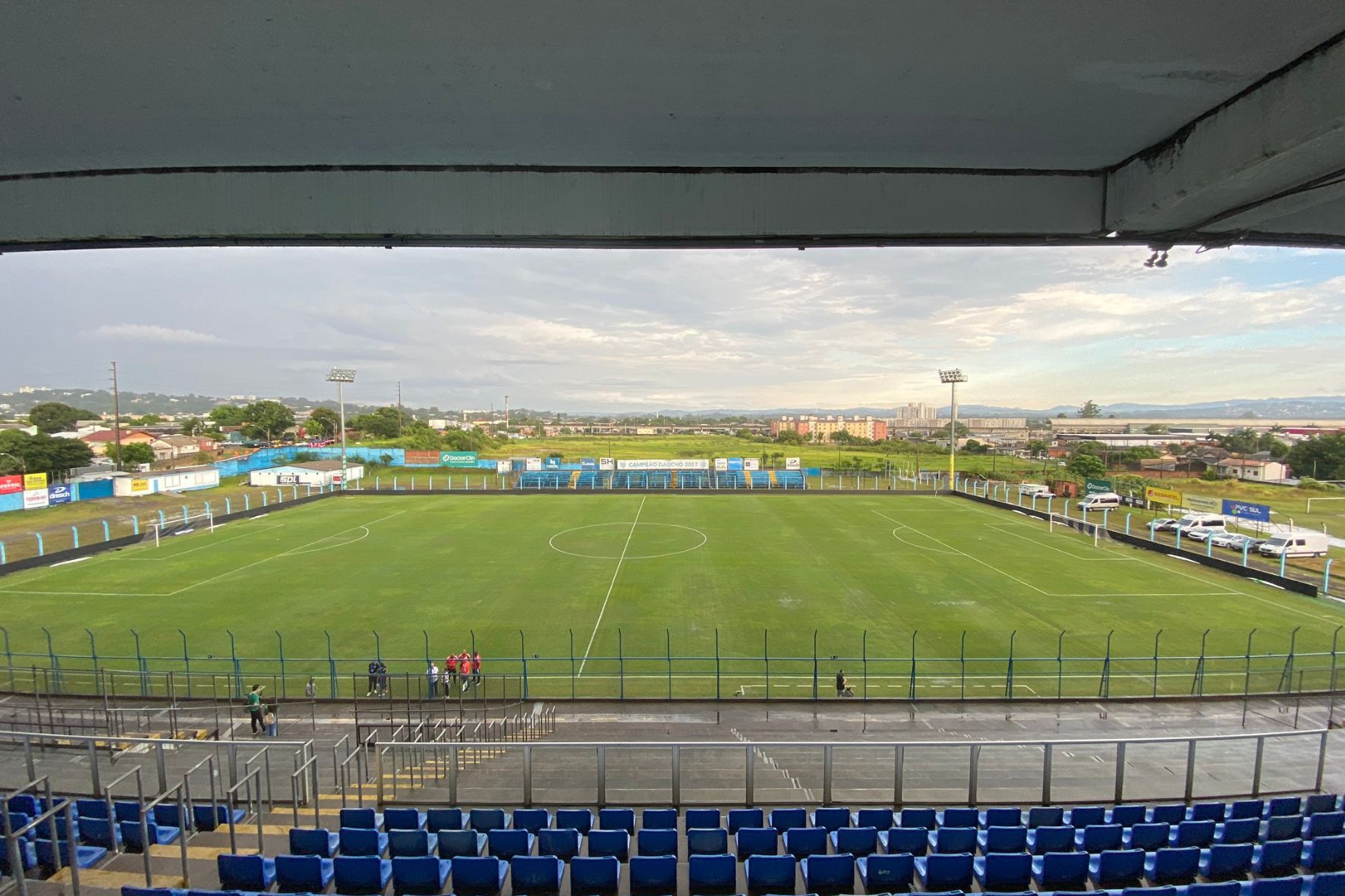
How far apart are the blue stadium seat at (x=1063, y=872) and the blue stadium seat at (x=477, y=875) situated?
16.5 feet

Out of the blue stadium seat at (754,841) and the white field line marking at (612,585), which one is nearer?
the blue stadium seat at (754,841)

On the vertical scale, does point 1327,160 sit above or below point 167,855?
above

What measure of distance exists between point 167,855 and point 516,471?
185 ft

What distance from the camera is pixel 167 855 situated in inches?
240

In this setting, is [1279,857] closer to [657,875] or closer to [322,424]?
[657,875]

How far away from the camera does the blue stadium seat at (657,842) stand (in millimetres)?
5859

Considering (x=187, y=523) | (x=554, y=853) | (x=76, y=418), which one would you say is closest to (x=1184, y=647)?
(x=554, y=853)

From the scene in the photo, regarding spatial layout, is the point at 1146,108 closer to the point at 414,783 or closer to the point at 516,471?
the point at 414,783

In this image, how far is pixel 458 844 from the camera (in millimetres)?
5934

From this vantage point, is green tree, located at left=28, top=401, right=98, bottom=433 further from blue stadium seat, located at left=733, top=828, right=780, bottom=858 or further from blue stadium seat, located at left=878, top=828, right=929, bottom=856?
blue stadium seat, located at left=878, top=828, right=929, bottom=856

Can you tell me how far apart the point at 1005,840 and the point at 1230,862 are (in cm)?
196

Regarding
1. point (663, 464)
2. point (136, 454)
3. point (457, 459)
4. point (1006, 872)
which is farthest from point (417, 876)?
point (136, 454)

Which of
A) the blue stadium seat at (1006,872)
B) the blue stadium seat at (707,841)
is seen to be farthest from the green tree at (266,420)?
the blue stadium seat at (1006,872)

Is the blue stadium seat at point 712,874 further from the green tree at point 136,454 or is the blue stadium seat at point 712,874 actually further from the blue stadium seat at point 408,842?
the green tree at point 136,454
